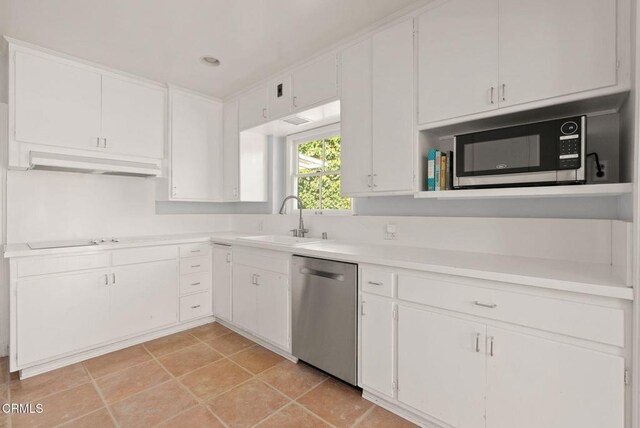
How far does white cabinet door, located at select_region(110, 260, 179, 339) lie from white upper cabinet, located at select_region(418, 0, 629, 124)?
2636 mm

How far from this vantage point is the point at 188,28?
7.30 ft

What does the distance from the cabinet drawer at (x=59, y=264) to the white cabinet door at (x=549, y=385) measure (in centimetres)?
287

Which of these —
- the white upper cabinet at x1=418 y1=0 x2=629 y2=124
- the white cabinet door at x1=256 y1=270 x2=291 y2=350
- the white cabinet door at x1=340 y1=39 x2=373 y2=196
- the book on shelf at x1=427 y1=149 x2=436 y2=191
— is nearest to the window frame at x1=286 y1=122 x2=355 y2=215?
the white cabinet door at x1=340 y1=39 x2=373 y2=196

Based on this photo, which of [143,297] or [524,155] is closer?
[524,155]

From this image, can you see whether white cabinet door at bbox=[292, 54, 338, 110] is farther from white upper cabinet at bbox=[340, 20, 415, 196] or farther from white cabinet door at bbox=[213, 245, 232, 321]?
white cabinet door at bbox=[213, 245, 232, 321]

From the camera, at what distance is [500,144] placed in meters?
1.67

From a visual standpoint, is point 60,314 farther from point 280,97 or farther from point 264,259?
point 280,97

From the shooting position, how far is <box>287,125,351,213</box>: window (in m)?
3.18

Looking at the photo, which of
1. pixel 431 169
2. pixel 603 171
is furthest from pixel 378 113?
pixel 603 171

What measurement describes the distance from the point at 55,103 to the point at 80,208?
95 centimetres

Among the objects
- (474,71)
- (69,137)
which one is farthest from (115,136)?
(474,71)

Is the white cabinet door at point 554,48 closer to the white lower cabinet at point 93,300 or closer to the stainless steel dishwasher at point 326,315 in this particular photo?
the stainless steel dishwasher at point 326,315

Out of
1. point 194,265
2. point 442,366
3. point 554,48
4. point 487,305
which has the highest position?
point 554,48

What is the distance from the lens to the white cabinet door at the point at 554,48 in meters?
1.36
